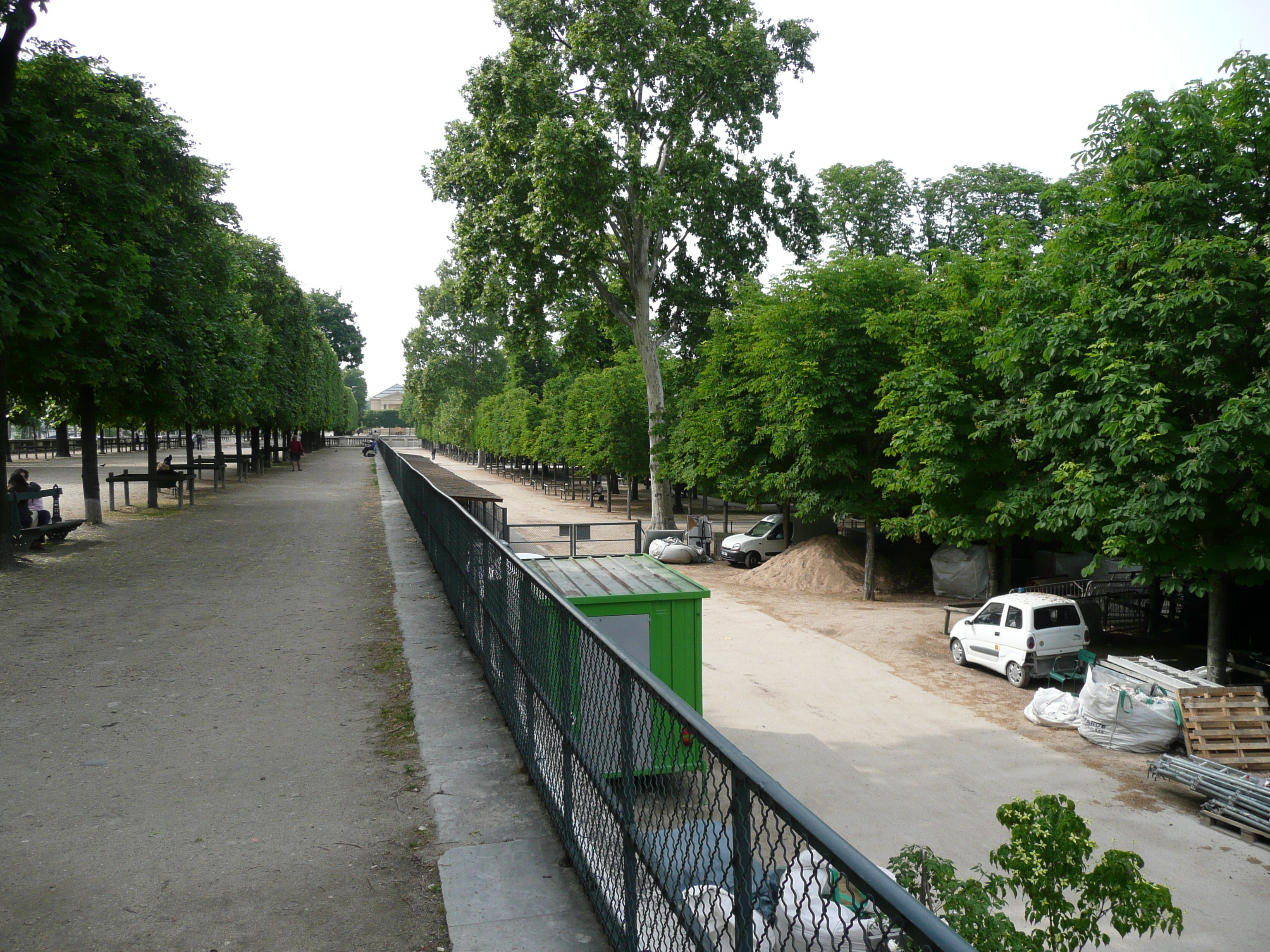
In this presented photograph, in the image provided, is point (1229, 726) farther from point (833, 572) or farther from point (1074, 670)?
point (833, 572)

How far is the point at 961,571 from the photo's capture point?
22.3 meters

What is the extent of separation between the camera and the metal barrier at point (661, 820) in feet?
Answer: 7.22

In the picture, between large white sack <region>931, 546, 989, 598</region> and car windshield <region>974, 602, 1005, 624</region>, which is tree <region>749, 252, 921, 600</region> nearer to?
large white sack <region>931, 546, 989, 598</region>

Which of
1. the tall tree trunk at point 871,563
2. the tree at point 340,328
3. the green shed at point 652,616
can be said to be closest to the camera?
the green shed at point 652,616

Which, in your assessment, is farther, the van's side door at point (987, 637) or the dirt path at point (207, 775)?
the van's side door at point (987, 637)

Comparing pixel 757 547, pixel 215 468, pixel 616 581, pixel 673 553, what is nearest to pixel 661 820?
pixel 616 581

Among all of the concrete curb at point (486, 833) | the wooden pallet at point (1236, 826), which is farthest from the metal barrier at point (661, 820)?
the wooden pallet at point (1236, 826)

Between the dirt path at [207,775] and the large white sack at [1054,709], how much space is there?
861cm

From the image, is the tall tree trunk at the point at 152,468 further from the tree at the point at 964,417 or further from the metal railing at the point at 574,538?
the tree at the point at 964,417

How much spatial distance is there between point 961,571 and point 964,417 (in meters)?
6.69

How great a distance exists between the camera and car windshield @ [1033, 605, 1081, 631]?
13766 millimetres

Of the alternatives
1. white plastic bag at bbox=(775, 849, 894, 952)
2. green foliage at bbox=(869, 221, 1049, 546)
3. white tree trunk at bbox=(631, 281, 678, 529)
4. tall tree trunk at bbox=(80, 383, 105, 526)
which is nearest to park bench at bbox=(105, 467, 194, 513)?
tall tree trunk at bbox=(80, 383, 105, 526)

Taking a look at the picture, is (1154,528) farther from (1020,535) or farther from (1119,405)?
(1020,535)

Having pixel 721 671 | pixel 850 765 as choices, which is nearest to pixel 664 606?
pixel 850 765
